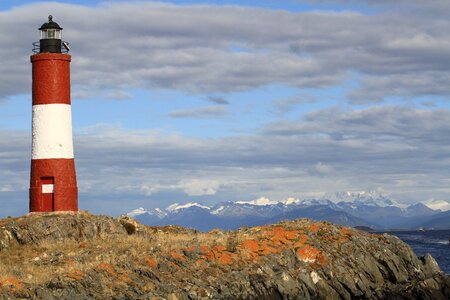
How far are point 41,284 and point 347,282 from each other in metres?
16.5

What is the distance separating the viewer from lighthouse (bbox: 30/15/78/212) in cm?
5128

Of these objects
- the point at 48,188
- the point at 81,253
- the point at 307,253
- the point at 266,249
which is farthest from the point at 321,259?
the point at 48,188

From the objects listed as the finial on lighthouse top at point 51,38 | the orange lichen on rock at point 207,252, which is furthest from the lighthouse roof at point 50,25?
the orange lichen on rock at point 207,252

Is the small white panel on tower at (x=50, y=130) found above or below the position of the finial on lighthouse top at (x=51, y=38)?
below

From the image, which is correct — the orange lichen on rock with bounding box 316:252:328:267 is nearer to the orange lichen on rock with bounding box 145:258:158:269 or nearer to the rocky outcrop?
the rocky outcrop

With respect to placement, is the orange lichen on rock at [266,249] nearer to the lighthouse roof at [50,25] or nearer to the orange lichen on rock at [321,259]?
the orange lichen on rock at [321,259]

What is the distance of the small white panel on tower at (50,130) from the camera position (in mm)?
51375

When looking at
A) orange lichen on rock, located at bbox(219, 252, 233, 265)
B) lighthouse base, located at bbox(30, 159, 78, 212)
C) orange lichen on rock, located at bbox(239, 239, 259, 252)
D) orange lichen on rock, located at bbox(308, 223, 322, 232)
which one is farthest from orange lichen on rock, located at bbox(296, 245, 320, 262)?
lighthouse base, located at bbox(30, 159, 78, 212)

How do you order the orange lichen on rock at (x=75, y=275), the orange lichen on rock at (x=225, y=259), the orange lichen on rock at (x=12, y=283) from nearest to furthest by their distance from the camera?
the orange lichen on rock at (x=12, y=283), the orange lichen on rock at (x=75, y=275), the orange lichen on rock at (x=225, y=259)

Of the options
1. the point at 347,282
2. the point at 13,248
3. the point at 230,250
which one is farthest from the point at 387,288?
the point at 13,248

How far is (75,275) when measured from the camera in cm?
3356

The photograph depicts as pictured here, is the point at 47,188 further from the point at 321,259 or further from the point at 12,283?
the point at 12,283

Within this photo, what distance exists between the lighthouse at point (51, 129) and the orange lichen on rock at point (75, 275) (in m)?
18.7

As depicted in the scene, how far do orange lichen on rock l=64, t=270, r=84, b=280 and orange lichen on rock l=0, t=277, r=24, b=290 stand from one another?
6.98ft
